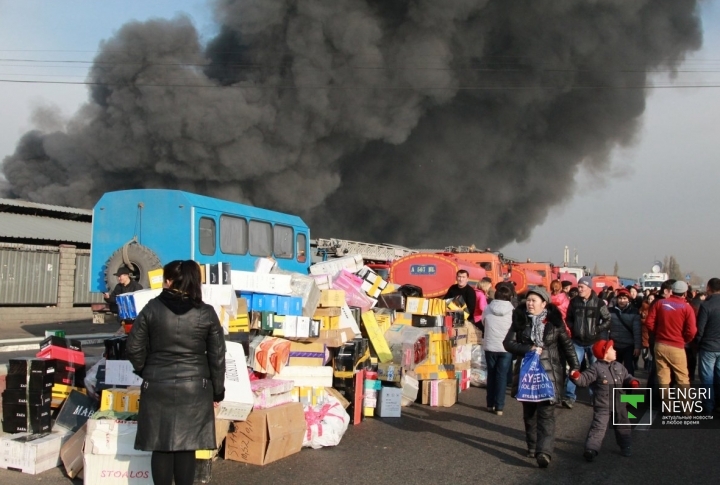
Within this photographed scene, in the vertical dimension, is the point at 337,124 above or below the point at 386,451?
above

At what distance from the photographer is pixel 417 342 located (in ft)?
24.5

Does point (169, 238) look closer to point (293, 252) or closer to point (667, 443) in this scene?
point (293, 252)

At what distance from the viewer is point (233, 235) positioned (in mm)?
13078

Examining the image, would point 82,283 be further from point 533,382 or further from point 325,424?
point 533,382

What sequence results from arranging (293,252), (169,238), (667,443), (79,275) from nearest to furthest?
(667,443) → (169,238) → (293,252) → (79,275)

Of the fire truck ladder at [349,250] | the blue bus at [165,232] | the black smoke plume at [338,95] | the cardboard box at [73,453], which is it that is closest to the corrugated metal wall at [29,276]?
the blue bus at [165,232]

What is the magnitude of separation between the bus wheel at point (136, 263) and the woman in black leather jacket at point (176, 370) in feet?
26.9

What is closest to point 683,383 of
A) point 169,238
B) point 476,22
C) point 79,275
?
point 169,238

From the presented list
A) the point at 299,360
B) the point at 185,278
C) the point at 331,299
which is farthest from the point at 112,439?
the point at 331,299

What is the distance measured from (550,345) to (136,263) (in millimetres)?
8495

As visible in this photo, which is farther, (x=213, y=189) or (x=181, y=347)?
(x=213, y=189)

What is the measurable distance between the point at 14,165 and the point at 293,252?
76.1 feet

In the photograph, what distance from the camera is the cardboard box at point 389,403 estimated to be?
22.3ft

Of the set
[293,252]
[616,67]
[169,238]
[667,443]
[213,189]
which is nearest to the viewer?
[667,443]
